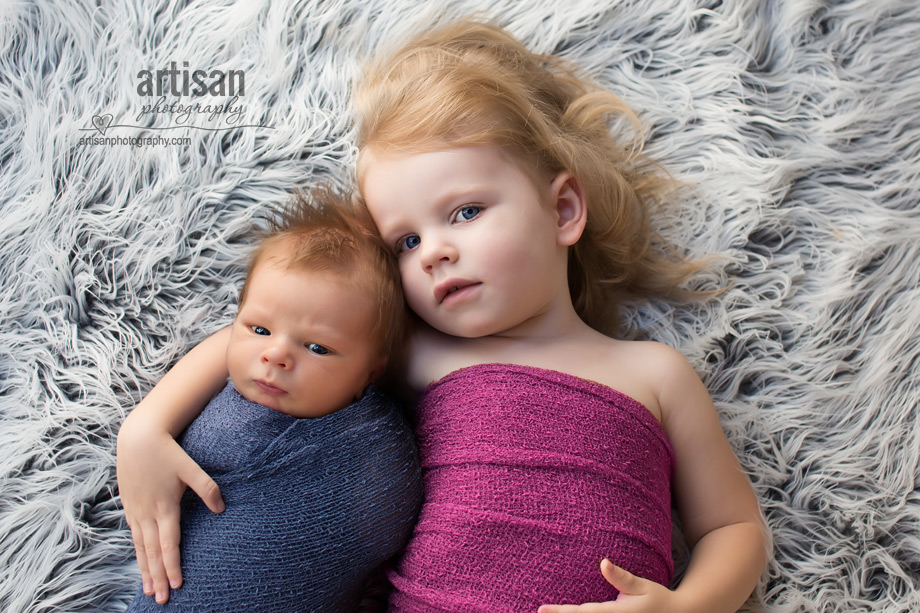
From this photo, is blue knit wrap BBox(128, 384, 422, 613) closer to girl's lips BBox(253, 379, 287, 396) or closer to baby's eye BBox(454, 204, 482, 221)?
girl's lips BBox(253, 379, 287, 396)

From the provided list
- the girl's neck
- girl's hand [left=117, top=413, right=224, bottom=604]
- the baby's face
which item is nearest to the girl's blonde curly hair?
the girl's neck

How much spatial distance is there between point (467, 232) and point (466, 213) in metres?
0.04

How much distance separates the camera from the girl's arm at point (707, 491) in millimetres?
1090

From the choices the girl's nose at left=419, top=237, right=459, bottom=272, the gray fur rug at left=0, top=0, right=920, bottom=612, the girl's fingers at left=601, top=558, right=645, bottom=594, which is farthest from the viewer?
the gray fur rug at left=0, top=0, right=920, bottom=612

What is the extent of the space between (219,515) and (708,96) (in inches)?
42.5

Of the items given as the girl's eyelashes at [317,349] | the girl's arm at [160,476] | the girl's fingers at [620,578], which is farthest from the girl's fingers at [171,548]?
the girl's fingers at [620,578]

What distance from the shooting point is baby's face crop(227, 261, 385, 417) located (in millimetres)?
1012

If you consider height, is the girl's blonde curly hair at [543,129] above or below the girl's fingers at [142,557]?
above

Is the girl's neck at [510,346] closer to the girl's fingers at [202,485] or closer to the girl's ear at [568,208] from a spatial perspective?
the girl's ear at [568,208]

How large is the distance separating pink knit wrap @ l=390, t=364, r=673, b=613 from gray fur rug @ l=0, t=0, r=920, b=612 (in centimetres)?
29

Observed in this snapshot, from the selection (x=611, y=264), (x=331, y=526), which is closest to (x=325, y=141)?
(x=611, y=264)

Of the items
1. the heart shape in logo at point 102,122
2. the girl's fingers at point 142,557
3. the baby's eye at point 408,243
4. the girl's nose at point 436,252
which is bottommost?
the girl's fingers at point 142,557

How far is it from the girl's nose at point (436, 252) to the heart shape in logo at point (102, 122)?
626 mm

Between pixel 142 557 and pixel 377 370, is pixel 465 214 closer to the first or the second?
pixel 377 370
